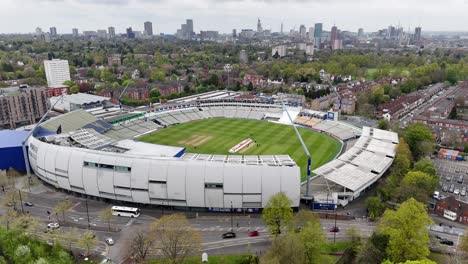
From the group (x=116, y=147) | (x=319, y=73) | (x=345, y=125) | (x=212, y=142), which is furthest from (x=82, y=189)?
(x=319, y=73)

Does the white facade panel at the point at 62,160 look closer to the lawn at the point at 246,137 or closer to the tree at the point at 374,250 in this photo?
the lawn at the point at 246,137

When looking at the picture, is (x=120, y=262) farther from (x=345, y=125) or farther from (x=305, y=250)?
(x=345, y=125)

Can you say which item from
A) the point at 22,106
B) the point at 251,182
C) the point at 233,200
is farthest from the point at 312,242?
the point at 22,106

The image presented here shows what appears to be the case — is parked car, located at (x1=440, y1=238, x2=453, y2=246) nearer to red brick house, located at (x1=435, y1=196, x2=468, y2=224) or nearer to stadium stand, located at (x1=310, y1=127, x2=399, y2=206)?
red brick house, located at (x1=435, y1=196, x2=468, y2=224)

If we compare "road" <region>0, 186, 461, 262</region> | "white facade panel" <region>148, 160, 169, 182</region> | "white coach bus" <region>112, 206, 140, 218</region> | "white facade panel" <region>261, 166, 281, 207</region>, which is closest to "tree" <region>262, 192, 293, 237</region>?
"road" <region>0, 186, 461, 262</region>

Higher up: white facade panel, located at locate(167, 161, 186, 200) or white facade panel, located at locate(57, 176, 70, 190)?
white facade panel, located at locate(167, 161, 186, 200)

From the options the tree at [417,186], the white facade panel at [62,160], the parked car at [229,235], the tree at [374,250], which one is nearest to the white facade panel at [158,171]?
the parked car at [229,235]
